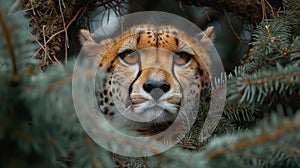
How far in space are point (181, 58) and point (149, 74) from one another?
19 centimetres

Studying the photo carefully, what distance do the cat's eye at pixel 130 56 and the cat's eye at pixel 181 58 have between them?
11 centimetres

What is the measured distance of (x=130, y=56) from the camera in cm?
135

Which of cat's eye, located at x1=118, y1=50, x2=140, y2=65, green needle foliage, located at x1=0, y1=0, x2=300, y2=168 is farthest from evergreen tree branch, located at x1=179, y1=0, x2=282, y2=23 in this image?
green needle foliage, located at x1=0, y1=0, x2=300, y2=168

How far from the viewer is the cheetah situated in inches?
46.9

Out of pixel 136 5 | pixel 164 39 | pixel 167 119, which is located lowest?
pixel 167 119

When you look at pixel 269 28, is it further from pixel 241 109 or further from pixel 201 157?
pixel 201 157

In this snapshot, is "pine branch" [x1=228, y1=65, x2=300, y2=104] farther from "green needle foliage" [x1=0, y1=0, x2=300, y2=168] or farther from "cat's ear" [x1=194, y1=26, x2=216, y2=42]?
"cat's ear" [x1=194, y1=26, x2=216, y2=42]

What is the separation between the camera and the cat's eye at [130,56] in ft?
4.41

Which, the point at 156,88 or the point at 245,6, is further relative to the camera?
the point at 245,6

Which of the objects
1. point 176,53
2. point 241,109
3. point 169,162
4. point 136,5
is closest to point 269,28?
point 241,109

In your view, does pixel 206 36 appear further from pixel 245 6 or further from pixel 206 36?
pixel 245 6

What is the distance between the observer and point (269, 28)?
1107 mm

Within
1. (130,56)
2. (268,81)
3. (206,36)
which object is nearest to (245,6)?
(206,36)

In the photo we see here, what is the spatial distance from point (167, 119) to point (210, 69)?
1.02 ft
